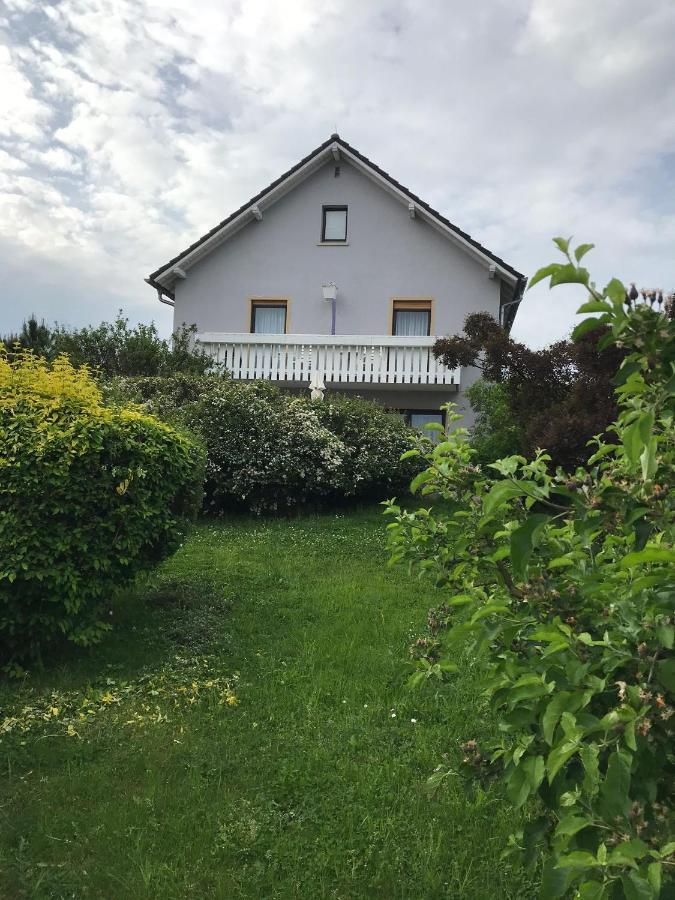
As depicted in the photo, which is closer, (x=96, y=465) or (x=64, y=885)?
(x=64, y=885)

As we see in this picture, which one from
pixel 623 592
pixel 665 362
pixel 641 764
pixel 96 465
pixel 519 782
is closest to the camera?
pixel 665 362

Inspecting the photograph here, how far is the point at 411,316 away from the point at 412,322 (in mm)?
178

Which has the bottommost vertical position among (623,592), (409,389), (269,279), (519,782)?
(519,782)

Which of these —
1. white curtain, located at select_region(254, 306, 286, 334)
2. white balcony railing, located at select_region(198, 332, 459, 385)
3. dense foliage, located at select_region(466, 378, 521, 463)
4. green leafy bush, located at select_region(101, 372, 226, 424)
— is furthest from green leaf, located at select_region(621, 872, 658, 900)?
white curtain, located at select_region(254, 306, 286, 334)

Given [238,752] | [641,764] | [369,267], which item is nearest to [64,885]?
[238,752]

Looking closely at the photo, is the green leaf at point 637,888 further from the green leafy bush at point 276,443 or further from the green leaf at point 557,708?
the green leafy bush at point 276,443

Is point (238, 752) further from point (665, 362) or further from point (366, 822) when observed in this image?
point (665, 362)

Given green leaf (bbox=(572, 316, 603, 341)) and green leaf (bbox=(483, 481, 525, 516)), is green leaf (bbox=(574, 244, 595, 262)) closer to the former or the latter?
green leaf (bbox=(572, 316, 603, 341))

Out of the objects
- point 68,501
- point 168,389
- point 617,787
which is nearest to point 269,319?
point 168,389

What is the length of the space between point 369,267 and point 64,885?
1752cm

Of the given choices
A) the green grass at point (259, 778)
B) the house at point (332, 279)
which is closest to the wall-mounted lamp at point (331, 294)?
the house at point (332, 279)

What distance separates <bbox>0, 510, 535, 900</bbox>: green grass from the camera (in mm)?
3033

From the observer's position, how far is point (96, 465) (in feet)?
17.0

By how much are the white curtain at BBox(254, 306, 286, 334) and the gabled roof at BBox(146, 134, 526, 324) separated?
7.19 ft
